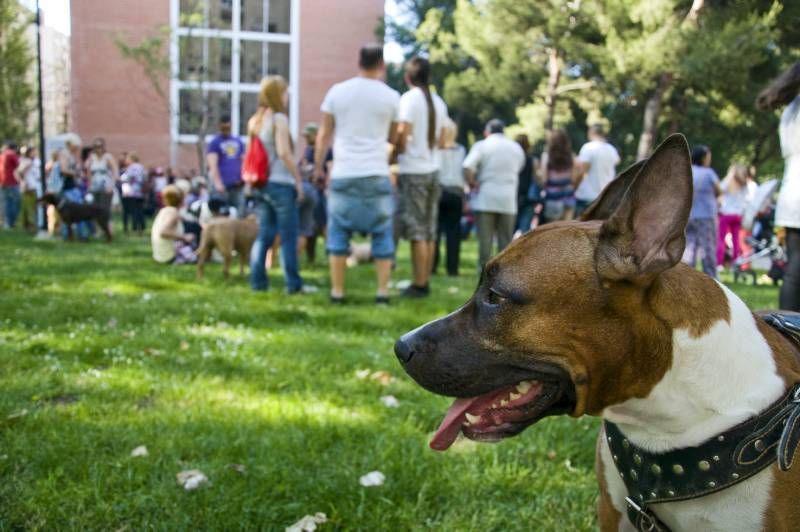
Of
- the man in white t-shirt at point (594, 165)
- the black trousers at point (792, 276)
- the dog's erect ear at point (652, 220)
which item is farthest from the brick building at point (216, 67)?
the dog's erect ear at point (652, 220)

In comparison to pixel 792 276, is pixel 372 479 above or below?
below

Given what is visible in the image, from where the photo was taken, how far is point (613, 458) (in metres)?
1.94

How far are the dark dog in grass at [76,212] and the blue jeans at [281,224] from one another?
711 cm

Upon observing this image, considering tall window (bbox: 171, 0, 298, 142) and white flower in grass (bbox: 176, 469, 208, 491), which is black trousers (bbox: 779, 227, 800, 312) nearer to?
white flower in grass (bbox: 176, 469, 208, 491)

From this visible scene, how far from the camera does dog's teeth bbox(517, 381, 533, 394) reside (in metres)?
1.89

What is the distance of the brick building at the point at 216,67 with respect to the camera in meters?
30.2

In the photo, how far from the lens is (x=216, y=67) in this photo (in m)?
29.5

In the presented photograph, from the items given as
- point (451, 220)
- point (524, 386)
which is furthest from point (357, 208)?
point (524, 386)

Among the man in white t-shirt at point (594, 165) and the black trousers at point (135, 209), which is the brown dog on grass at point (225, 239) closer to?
the man in white t-shirt at point (594, 165)

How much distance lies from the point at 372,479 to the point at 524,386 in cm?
113

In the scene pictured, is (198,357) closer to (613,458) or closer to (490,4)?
(613,458)

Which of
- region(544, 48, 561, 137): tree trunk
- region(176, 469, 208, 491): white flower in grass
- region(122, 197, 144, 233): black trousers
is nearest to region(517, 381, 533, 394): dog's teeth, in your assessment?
region(176, 469, 208, 491): white flower in grass

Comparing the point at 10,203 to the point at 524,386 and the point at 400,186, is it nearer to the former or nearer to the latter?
the point at 400,186

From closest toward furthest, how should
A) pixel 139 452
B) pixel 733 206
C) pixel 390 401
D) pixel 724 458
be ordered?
pixel 724 458
pixel 139 452
pixel 390 401
pixel 733 206
